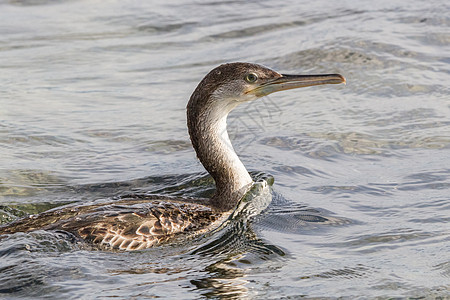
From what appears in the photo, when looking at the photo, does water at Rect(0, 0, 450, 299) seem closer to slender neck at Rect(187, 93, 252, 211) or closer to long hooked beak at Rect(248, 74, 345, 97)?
slender neck at Rect(187, 93, 252, 211)

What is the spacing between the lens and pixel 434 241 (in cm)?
748

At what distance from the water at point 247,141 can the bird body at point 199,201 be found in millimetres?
169

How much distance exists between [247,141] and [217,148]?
233 centimetres

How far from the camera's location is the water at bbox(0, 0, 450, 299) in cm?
682

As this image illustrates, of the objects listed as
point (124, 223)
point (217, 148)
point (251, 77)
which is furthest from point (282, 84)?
point (124, 223)

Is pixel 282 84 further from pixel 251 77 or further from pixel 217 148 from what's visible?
pixel 217 148

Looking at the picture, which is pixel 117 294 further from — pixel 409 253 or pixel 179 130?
pixel 179 130

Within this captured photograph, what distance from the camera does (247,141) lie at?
1063cm

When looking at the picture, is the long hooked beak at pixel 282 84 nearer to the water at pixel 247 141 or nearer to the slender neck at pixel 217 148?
the slender neck at pixel 217 148

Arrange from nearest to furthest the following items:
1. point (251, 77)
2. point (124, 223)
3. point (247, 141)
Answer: point (124, 223)
point (251, 77)
point (247, 141)

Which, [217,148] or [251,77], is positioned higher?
[251,77]

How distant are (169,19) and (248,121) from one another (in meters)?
4.94

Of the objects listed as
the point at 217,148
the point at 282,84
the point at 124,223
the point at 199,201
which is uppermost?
the point at 282,84

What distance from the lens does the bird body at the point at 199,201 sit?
284 inches
